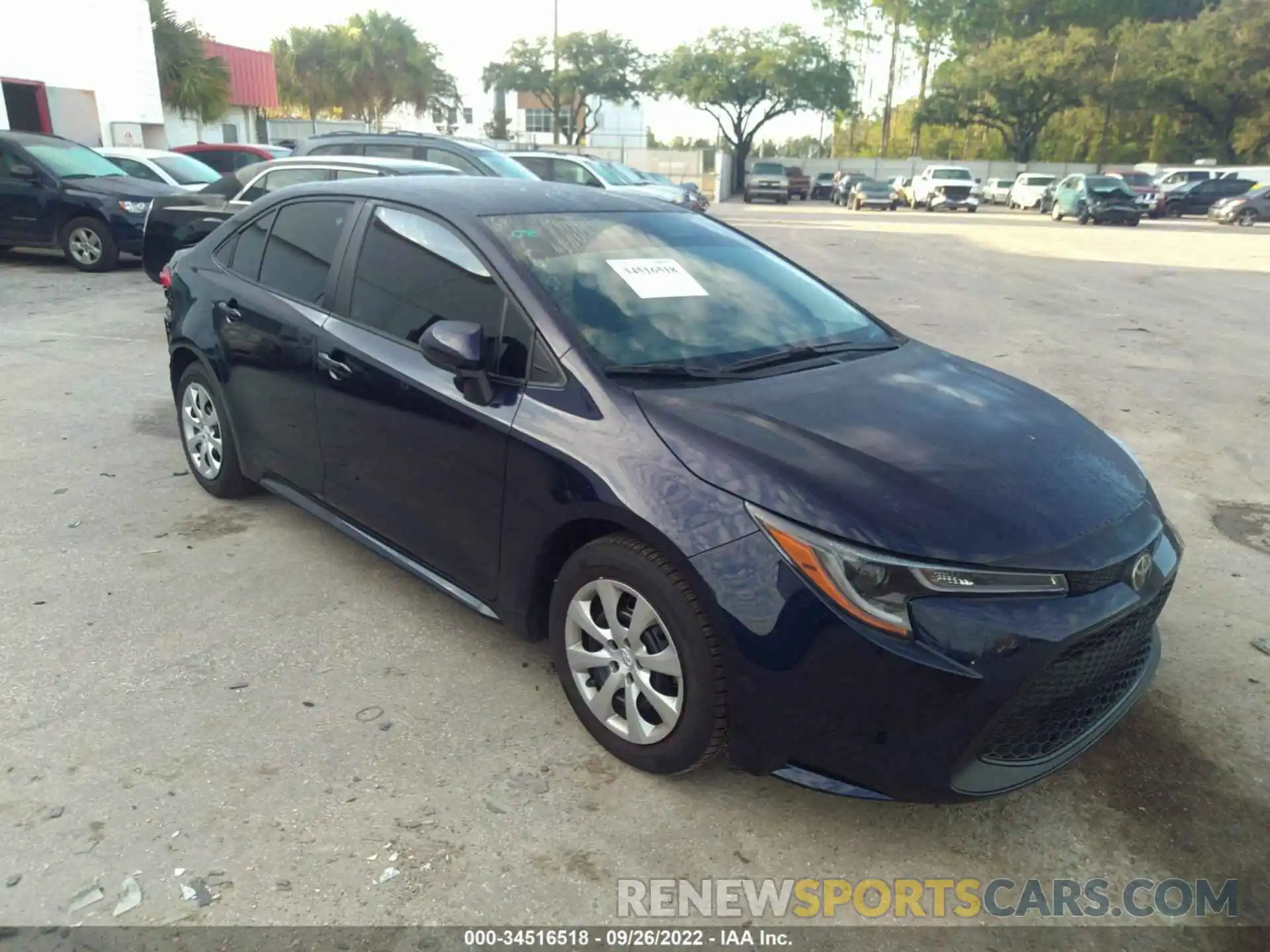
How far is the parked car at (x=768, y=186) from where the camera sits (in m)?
43.1

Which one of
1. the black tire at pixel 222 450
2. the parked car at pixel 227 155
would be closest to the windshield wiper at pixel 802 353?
the black tire at pixel 222 450

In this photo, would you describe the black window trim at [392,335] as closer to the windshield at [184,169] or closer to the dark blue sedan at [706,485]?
the dark blue sedan at [706,485]

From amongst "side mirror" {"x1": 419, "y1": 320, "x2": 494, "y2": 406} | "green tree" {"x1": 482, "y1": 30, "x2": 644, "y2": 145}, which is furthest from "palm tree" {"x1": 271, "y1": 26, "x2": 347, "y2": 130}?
"side mirror" {"x1": 419, "y1": 320, "x2": 494, "y2": 406}

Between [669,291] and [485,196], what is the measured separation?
33.3 inches

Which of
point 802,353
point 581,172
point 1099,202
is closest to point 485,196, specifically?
point 802,353

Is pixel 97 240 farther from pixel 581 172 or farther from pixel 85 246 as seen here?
pixel 581 172

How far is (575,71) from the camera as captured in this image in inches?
2462

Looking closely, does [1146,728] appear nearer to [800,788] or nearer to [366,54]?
[800,788]

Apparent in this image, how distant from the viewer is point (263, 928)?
2.25 metres

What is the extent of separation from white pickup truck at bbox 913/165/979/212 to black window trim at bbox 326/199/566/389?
40.5 meters

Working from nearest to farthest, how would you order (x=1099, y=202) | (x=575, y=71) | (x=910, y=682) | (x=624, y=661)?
(x=910, y=682)
(x=624, y=661)
(x=1099, y=202)
(x=575, y=71)

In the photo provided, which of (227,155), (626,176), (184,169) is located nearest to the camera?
(184,169)

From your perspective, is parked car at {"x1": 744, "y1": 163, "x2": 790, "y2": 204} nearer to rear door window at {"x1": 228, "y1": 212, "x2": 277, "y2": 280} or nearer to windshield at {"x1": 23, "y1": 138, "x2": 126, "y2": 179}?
windshield at {"x1": 23, "y1": 138, "x2": 126, "y2": 179}

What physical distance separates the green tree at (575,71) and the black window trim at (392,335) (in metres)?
60.7
